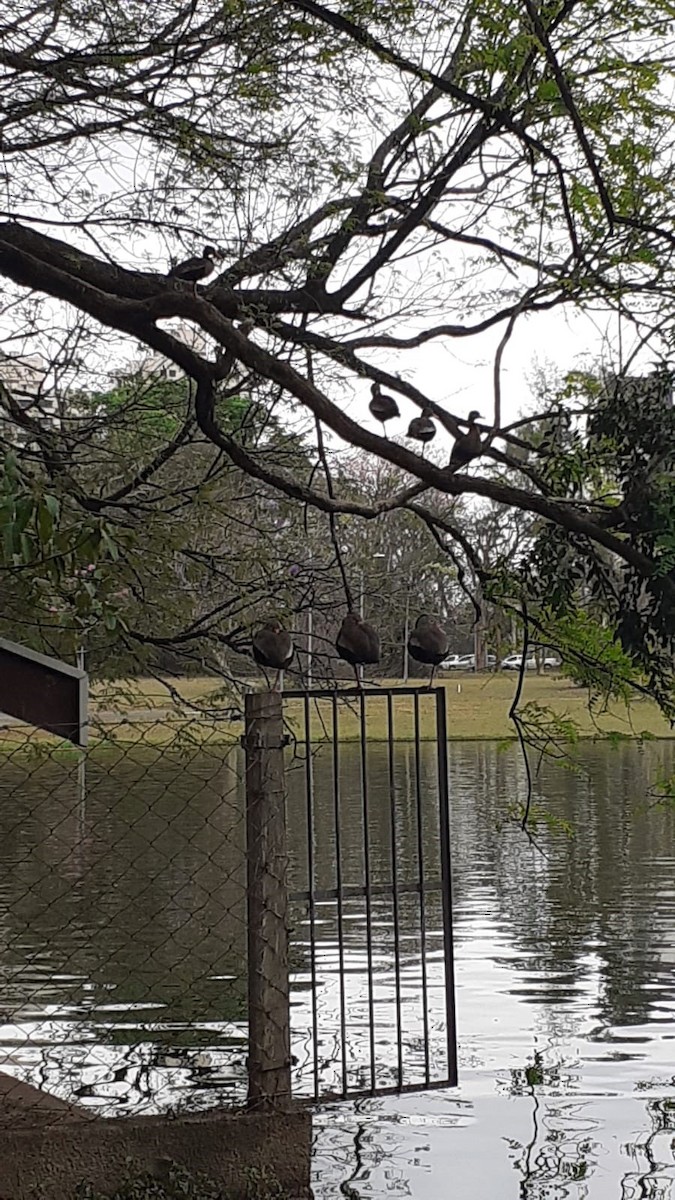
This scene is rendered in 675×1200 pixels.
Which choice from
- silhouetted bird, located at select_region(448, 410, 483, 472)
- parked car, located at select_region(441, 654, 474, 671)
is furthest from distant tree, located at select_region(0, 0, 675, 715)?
parked car, located at select_region(441, 654, 474, 671)

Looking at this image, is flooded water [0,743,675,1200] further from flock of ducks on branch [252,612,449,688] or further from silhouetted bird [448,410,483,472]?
silhouetted bird [448,410,483,472]

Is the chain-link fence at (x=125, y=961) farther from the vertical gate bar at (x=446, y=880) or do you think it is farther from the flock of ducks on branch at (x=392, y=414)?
the flock of ducks on branch at (x=392, y=414)

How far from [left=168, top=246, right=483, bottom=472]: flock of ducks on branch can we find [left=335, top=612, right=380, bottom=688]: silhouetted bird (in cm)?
91

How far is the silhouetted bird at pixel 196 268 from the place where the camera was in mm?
4742

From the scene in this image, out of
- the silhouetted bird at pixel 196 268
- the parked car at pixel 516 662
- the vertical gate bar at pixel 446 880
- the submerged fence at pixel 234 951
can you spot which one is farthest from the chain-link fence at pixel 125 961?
the silhouetted bird at pixel 196 268

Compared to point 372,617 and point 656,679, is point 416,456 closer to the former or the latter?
point 656,679

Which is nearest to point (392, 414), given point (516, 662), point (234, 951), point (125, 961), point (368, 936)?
point (516, 662)

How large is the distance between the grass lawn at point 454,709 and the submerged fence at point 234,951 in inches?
6.9

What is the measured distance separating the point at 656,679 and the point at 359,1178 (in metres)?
1.97

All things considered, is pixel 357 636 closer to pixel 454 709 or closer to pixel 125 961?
pixel 125 961

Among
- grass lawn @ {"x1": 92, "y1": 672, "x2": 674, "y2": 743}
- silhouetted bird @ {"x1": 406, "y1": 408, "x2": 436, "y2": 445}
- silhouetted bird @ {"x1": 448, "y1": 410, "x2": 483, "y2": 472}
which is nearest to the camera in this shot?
silhouetted bird @ {"x1": 448, "y1": 410, "x2": 483, "y2": 472}

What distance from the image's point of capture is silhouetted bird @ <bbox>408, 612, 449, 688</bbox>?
14.5 feet

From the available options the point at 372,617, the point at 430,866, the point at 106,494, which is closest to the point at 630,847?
the point at 430,866

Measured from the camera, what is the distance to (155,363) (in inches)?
249
